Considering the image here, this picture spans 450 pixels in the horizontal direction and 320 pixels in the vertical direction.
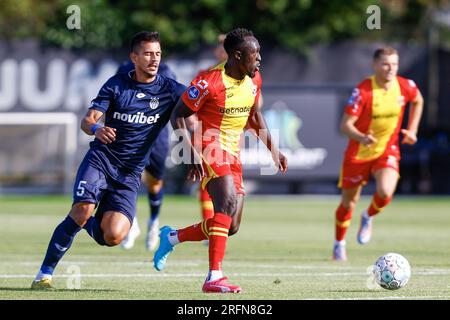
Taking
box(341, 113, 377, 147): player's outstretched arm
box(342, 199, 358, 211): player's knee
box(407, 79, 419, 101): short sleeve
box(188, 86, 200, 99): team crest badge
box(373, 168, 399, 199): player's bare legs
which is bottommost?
box(342, 199, 358, 211): player's knee

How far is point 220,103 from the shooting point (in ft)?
30.5

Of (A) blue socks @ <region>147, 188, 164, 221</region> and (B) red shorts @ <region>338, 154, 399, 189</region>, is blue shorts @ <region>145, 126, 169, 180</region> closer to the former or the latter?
(A) blue socks @ <region>147, 188, 164, 221</region>

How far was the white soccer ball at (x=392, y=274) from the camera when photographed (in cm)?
898

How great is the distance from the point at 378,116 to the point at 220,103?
174 inches

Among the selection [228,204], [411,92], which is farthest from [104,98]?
[411,92]

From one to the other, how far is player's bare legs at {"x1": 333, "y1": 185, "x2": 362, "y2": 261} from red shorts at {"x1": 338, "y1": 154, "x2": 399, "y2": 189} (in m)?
0.08

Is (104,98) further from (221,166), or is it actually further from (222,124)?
(221,166)

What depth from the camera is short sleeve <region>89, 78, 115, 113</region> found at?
9148 millimetres

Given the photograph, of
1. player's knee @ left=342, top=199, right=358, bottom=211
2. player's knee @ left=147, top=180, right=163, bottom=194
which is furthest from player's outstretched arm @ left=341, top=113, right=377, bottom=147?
player's knee @ left=147, top=180, right=163, bottom=194

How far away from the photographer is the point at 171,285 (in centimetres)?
948

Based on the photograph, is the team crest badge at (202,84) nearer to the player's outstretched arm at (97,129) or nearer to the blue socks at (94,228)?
the player's outstretched arm at (97,129)

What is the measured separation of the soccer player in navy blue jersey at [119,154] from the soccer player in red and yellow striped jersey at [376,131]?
13.0 feet
